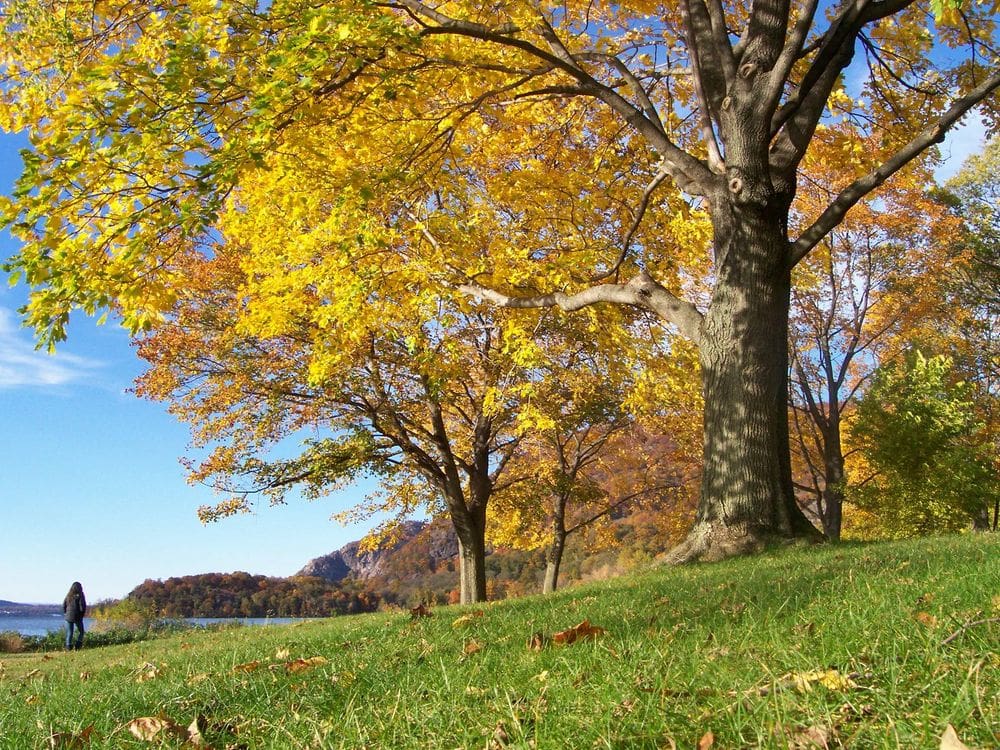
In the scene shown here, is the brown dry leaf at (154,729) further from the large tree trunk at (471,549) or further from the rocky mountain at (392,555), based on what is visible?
the rocky mountain at (392,555)

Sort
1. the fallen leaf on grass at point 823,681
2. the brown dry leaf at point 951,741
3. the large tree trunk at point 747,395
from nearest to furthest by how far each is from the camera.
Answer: the brown dry leaf at point 951,741 → the fallen leaf on grass at point 823,681 → the large tree trunk at point 747,395

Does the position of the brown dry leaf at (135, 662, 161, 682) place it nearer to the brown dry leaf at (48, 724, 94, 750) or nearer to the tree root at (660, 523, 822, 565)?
the brown dry leaf at (48, 724, 94, 750)

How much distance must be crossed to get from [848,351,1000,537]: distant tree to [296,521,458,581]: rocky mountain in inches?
472

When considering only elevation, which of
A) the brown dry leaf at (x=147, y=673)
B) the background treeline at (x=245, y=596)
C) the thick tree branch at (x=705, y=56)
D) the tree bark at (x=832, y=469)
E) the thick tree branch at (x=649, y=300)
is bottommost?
the background treeline at (x=245, y=596)

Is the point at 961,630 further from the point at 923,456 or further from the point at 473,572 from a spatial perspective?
the point at 923,456

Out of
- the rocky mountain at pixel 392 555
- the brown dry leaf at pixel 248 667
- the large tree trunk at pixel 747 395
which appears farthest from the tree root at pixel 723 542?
the rocky mountain at pixel 392 555

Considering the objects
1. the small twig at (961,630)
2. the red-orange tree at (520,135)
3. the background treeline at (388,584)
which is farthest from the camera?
the background treeline at (388,584)

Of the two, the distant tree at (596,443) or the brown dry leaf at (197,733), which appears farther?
the distant tree at (596,443)

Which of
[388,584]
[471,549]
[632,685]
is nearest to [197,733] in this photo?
[632,685]

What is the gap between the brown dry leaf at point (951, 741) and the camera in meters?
1.72

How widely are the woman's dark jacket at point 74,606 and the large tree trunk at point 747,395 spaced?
13714mm

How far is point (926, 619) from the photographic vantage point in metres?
3.08

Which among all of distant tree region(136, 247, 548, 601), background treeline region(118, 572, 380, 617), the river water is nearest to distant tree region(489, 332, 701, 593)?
distant tree region(136, 247, 548, 601)

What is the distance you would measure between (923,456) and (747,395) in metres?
12.7
